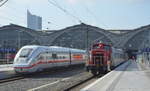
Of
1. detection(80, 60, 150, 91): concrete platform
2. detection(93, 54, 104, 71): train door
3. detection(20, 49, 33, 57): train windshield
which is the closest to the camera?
detection(80, 60, 150, 91): concrete platform

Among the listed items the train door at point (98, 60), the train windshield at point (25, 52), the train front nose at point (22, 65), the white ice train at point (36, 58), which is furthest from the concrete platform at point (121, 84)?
the train windshield at point (25, 52)

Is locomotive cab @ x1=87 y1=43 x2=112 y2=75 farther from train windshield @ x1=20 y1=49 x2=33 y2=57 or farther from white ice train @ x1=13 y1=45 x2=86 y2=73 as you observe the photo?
train windshield @ x1=20 y1=49 x2=33 y2=57

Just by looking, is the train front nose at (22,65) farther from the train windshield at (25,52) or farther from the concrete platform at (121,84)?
the concrete platform at (121,84)

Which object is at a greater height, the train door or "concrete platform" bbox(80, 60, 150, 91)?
the train door

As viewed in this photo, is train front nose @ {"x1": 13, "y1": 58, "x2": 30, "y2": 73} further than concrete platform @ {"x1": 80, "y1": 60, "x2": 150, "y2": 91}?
Yes

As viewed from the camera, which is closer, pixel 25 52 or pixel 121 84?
pixel 121 84

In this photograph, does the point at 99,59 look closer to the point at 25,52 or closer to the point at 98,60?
the point at 98,60

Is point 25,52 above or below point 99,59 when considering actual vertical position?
above

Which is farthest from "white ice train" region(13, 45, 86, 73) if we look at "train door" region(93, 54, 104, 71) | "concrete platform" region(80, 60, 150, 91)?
"concrete platform" region(80, 60, 150, 91)

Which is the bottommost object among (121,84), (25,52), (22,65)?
(121,84)

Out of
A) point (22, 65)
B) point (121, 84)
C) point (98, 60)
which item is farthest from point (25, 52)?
point (121, 84)

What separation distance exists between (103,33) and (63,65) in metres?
91.2

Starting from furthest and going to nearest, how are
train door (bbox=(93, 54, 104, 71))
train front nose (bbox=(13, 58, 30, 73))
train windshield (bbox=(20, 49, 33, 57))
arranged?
1. train door (bbox=(93, 54, 104, 71))
2. train windshield (bbox=(20, 49, 33, 57))
3. train front nose (bbox=(13, 58, 30, 73))

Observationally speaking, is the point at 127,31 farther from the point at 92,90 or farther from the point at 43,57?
the point at 92,90
